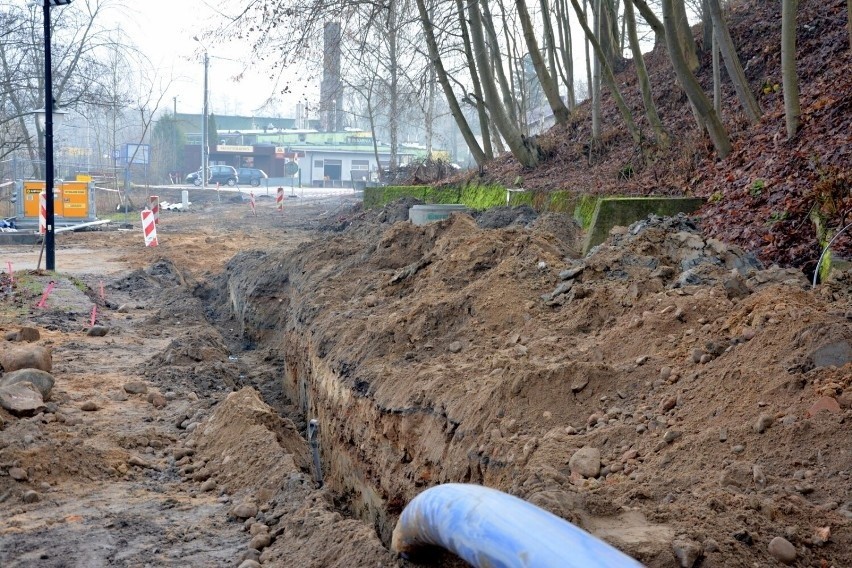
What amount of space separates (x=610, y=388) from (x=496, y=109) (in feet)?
45.1

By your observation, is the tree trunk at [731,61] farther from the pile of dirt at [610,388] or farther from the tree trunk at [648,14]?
the pile of dirt at [610,388]

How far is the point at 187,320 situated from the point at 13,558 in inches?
336

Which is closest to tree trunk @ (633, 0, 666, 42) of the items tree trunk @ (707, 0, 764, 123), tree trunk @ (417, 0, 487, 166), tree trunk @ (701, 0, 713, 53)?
tree trunk @ (707, 0, 764, 123)

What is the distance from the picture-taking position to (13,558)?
163 inches

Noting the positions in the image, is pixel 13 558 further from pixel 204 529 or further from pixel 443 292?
pixel 443 292

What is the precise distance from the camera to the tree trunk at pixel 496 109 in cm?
1706

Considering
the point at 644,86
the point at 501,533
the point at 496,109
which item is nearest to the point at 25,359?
the point at 501,533

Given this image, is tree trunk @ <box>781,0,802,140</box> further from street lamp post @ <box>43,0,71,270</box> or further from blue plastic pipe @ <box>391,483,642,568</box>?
street lamp post @ <box>43,0,71,270</box>

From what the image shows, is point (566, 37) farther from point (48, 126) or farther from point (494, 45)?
point (48, 126)

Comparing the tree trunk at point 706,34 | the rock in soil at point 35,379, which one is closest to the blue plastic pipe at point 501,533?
the rock in soil at point 35,379

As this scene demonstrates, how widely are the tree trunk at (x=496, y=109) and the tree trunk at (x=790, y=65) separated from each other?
7531 mm

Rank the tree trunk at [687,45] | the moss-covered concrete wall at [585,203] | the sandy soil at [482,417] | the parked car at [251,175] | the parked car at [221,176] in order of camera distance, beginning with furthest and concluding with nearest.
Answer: the parked car at [251,175]
the parked car at [221,176]
the tree trunk at [687,45]
the moss-covered concrete wall at [585,203]
the sandy soil at [482,417]

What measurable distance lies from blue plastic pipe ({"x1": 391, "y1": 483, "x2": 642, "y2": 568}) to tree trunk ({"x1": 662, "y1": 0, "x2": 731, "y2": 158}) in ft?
29.0

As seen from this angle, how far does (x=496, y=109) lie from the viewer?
59.2 ft
